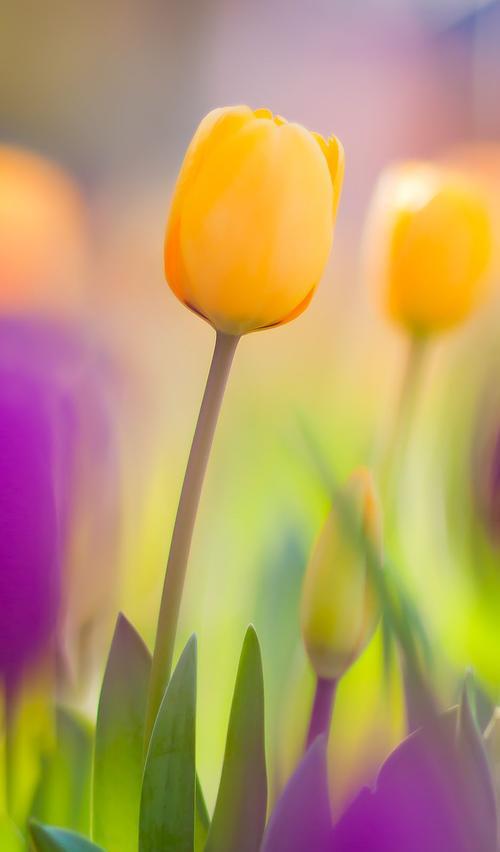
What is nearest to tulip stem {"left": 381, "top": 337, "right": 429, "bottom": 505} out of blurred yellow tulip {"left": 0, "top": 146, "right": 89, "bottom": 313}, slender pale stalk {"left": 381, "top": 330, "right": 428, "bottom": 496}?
slender pale stalk {"left": 381, "top": 330, "right": 428, "bottom": 496}

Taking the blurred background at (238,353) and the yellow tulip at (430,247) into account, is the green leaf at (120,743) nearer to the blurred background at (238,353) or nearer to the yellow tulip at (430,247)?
the blurred background at (238,353)

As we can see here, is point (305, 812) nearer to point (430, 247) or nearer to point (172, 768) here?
point (172, 768)

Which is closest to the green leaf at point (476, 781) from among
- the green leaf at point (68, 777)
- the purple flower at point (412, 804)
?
the purple flower at point (412, 804)

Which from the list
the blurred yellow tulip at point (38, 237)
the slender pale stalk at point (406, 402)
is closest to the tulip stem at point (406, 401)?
the slender pale stalk at point (406, 402)

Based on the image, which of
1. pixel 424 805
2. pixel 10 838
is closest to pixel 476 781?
pixel 424 805

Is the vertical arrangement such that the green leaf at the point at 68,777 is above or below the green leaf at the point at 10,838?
above

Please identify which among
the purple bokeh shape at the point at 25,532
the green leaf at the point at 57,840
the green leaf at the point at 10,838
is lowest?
the green leaf at the point at 10,838
